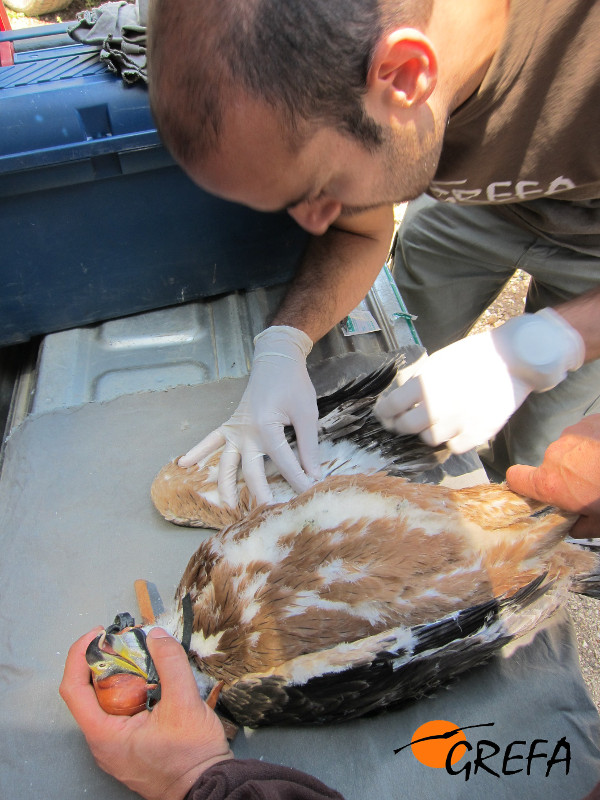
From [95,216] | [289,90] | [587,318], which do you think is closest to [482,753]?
[587,318]

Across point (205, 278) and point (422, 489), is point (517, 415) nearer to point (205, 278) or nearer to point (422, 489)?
point (422, 489)

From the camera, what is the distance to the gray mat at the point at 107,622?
1.11 metres

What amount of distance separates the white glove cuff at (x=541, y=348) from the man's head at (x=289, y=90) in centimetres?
52

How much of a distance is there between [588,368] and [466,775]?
3.51 feet

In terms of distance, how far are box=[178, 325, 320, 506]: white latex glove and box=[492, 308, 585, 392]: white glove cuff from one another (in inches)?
19.0

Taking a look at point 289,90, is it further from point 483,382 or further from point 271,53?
point 483,382

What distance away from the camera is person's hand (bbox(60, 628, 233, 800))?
975 millimetres

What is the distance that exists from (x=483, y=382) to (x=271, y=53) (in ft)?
2.76

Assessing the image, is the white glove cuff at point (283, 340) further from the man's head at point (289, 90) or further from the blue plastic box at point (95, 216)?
the man's head at point (289, 90)

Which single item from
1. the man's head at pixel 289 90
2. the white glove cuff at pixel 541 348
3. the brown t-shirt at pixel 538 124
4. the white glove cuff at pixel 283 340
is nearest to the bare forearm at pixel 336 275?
the white glove cuff at pixel 283 340

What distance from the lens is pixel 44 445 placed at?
1570 mm

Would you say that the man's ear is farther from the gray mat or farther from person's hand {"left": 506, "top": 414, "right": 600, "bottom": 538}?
the gray mat

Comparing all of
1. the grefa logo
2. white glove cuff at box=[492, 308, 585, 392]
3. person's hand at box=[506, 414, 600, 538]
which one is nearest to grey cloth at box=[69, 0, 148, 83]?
white glove cuff at box=[492, 308, 585, 392]

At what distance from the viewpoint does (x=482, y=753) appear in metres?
1.13
